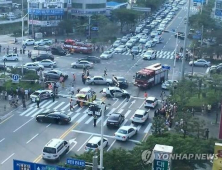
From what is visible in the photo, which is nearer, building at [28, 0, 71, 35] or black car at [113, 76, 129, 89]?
black car at [113, 76, 129, 89]

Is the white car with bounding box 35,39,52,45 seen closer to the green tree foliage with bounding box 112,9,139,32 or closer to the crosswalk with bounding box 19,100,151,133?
the green tree foliage with bounding box 112,9,139,32

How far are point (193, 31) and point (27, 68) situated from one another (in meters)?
33.2

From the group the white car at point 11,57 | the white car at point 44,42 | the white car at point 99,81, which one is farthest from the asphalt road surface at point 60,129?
the white car at point 44,42

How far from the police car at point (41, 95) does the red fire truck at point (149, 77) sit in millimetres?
8391

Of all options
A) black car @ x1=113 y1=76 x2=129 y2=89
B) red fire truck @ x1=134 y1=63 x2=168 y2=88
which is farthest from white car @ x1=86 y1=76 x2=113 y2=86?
red fire truck @ x1=134 y1=63 x2=168 y2=88

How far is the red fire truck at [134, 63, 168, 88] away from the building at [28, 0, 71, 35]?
30.4m

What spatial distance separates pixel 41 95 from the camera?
3931 cm

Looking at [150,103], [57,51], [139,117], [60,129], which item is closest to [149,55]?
[57,51]

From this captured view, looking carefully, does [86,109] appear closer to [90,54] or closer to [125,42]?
[90,54]

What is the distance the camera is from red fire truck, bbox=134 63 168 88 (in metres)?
43.1

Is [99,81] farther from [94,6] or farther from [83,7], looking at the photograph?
[94,6]

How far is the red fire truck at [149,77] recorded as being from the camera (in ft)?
141

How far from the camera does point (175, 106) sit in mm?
34500

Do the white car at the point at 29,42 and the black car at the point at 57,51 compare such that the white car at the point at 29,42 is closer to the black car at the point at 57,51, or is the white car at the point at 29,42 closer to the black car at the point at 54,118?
the black car at the point at 57,51
